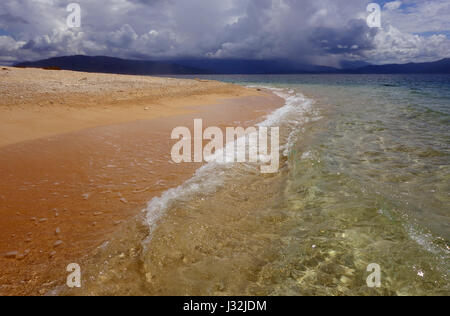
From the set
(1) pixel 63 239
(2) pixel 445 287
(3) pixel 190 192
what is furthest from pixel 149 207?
(2) pixel 445 287

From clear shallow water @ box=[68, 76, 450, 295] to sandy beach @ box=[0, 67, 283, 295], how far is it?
503mm

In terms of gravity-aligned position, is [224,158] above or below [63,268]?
above

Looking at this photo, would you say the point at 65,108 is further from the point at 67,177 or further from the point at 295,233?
Answer: the point at 295,233

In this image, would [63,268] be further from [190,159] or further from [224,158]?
[224,158]

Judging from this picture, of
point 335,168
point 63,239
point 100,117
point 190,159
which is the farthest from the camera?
point 100,117

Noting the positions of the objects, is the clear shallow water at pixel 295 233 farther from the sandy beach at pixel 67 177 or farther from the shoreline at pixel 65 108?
the shoreline at pixel 65 108

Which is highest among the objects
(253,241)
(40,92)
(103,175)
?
(40,92)

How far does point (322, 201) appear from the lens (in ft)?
13.0

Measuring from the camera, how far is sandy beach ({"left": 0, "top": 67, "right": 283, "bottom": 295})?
273 centimetres

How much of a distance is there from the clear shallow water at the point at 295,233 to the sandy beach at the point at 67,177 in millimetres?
503

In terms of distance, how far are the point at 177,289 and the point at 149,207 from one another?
5.69 feet

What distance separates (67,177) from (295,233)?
4.49 meters

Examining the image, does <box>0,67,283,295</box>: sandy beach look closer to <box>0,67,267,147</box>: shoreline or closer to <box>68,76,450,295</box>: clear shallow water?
<box>0,67,267,147</box>: shoreline

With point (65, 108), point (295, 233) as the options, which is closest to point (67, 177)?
point (295, 233)
